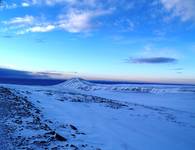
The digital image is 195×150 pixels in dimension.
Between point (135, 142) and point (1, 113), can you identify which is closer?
point (135, 142)

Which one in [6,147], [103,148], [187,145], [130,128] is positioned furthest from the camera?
[130,128]

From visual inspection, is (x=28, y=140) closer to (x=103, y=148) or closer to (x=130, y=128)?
(x=103, y=148)

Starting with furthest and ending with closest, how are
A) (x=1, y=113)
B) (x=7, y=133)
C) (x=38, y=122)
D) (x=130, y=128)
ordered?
1. (x=1, y=113)
2. (x=130, y=128)
3. (x=38, y=122)
4. (x=7, y=133)

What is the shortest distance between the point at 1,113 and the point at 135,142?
340 inches

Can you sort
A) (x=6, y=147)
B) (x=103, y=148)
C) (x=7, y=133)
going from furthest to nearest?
(x=7, y=133), (x=103, y=148), (x=6, y=147)

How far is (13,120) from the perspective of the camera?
43.6 feet

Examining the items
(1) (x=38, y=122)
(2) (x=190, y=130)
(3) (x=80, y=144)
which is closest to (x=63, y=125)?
(1) (x=38, y=122)

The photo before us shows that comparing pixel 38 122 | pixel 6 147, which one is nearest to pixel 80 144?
pixel 6 147

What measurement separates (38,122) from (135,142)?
5205 millimetres

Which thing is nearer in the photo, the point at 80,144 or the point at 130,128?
the point at 80,144

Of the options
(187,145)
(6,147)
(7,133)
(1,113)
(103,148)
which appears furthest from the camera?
(1,113)

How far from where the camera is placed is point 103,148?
32.0 ft

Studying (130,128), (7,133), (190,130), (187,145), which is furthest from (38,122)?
(190,130)

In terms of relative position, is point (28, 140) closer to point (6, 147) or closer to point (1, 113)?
point (6, 147)
